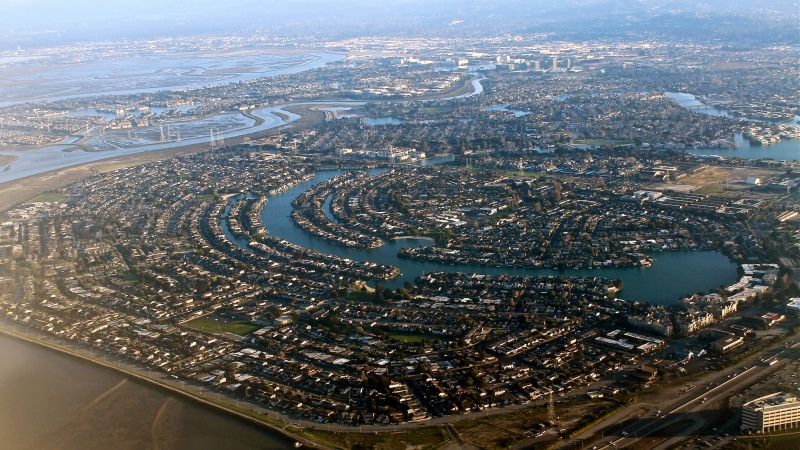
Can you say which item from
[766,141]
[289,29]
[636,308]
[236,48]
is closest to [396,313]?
[636,308]

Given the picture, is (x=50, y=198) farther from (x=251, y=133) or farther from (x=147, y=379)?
(x=147, y=379)

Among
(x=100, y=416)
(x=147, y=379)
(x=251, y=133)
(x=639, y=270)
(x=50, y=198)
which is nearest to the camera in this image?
(x=100, y=416)

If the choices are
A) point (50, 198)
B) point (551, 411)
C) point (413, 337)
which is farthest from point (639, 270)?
point (50, 198)

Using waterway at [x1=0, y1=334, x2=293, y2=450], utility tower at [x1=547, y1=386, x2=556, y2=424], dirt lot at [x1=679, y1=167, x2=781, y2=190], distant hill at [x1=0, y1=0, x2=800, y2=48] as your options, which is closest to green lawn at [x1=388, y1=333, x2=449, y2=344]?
utility tower at [x1=547, y1=386, x2=556, y2=424]

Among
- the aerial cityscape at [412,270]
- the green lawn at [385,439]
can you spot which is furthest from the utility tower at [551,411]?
the green lawn at [385,439]

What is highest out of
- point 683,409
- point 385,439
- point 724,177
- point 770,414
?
point 724,177

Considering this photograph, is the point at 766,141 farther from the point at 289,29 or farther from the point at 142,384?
the point at 289,29
